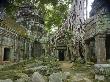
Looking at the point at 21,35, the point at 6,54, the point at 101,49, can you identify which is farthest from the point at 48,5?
the point at 21,35

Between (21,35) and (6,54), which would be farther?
(21,35)

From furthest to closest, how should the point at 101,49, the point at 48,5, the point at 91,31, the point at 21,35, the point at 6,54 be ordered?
the point at 21,35 < the point at 6,54 < the point at 91,31 < the point at 101,49 < the point at 48,5

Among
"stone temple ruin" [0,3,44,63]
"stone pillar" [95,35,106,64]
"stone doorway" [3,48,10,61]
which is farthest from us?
"stone doorway" [3,48,10,61]

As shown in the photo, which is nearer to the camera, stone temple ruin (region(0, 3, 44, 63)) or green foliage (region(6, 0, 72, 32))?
green foliage (region(6, 0, 72, 32))

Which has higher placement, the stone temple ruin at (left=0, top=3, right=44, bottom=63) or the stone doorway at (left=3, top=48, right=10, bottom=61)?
the stone temple ruin at (left=0, top=3, right=44, bottom=63)

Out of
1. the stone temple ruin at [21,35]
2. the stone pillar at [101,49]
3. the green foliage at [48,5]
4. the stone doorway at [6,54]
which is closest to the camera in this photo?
the green foliage at [48,5]

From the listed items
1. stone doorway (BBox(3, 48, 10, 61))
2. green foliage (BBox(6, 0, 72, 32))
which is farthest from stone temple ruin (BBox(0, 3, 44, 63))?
green foliage (BBox(6, 0, 72, 32))

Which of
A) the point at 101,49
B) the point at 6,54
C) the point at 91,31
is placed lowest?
the point at 6,54

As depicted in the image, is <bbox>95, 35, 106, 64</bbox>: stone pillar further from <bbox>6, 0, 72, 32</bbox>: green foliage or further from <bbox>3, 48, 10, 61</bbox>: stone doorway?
<bbox>3, 48, 10, 61</bbox>: stone doorway

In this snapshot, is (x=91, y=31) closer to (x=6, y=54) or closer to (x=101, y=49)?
(x=101, y=49)

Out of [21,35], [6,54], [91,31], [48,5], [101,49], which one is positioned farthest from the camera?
[21,35]

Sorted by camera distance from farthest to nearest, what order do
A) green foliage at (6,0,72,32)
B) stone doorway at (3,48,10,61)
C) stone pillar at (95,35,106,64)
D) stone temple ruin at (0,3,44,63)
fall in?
stone doorway at (3,48,10,61)
stone temple ruin at (0,3,44,63)
stone pillar at (95,35,106,64)
green foliage at (6,0,72,32)

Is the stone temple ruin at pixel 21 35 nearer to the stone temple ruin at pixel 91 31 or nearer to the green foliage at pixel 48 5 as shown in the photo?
the green foliage at pixel 48 5

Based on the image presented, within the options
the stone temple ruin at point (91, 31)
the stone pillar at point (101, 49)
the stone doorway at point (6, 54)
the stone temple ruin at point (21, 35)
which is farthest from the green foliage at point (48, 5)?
the stone doorway at point (6, 54)
